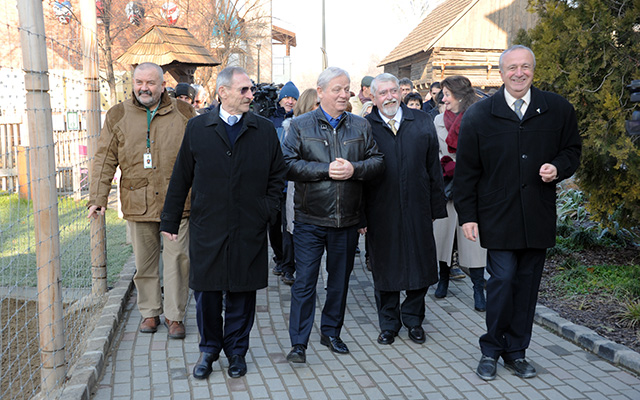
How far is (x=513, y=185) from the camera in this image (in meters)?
4.41

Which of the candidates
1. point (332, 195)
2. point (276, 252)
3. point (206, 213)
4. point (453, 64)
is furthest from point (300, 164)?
point (453, 64)

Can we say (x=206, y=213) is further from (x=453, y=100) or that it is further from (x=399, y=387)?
(x=453, y=100)

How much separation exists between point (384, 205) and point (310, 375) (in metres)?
1.45

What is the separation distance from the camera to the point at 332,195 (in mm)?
4766

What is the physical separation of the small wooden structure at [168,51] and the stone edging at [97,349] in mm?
4228

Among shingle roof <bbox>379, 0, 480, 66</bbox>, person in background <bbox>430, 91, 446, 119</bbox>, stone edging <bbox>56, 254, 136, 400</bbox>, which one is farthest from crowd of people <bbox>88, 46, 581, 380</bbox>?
shingle roof <bbox>379, 0, 480, 66</bbox>

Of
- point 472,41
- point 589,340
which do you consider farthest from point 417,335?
point 472,41

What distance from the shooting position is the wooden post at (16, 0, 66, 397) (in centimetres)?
399

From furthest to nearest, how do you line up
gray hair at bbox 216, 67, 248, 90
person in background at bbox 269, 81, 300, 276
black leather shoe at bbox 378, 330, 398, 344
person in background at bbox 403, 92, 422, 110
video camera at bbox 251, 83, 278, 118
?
person in background at bbox 403, 92, 422, 110 → video camera at bbox 251, 83, 278, 118 → person in background at bbox 269, 81, 300, 276 → black leather shoe at bbox 378, 330, 398, 344 → gray hair at bbox 216, 67, 248, 90

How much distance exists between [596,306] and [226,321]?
346cm

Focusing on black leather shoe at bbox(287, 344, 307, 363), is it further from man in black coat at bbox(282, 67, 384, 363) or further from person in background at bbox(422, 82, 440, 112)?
person in background at bbox(422, 82, 440, 112)

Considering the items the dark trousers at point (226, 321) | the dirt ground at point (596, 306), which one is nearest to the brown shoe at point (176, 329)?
the dark trousers at point (226, 321)

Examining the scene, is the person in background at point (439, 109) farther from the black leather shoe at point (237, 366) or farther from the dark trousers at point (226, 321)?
the black leather shoe at point (237, 366)

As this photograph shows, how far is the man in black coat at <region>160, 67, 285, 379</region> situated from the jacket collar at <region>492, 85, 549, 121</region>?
1.54 meters
